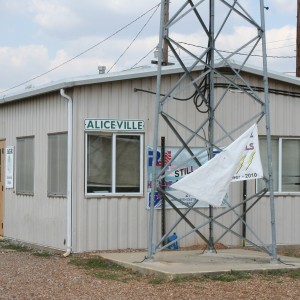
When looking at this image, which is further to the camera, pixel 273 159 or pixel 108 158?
pixel 273 159

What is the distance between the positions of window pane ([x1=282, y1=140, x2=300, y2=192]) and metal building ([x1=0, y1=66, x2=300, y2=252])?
0.02m

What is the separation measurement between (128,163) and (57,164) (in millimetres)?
1532

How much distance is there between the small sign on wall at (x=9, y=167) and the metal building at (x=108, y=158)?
873mm

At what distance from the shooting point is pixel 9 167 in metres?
17.8

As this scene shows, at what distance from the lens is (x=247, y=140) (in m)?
12.6

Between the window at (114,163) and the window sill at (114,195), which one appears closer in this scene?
the window sill at (114,195)

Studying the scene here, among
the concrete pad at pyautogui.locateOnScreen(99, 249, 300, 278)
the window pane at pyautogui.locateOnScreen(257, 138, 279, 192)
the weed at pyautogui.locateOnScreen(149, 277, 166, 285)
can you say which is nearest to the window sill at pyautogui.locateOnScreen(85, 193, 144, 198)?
the concrete pad at pyautogui.locateOnScreen(99, 249, 300, 278)

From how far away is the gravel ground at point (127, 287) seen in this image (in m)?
10.0

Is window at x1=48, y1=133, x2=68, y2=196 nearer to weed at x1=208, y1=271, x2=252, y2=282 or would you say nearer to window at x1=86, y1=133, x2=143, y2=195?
window at x1=86, y1=133, x2=143, y2=195

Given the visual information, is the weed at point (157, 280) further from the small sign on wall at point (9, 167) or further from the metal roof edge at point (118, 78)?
the small sign on wall at point (9, 167)

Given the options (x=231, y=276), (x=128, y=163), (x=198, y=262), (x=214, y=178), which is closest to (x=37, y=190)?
(x=128, y=163)

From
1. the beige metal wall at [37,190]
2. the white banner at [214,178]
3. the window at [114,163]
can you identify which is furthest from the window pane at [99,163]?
the white banner at [214,178]

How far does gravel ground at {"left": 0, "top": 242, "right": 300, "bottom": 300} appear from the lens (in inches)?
395

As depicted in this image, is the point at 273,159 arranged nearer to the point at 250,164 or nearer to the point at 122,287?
the point at 250,164
